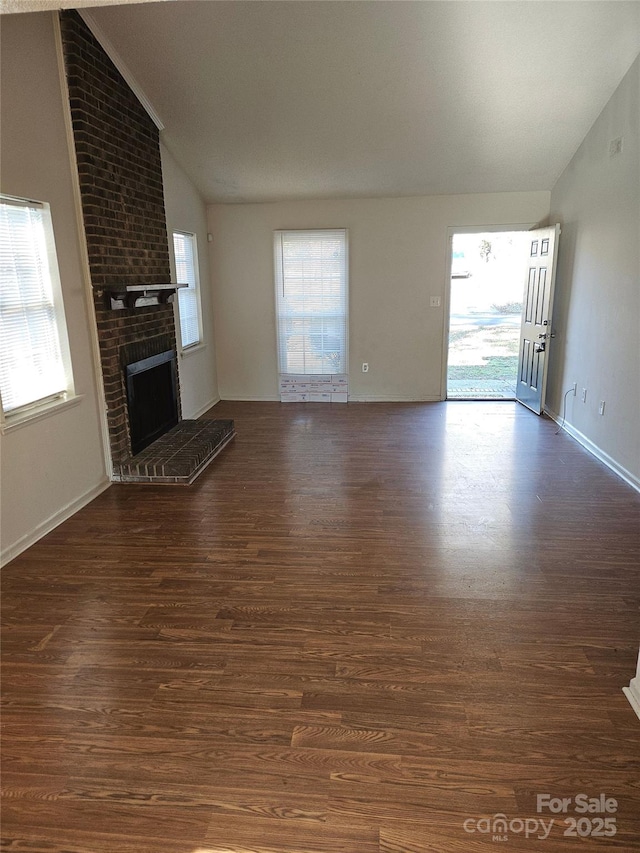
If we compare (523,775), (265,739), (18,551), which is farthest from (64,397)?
(523,775)

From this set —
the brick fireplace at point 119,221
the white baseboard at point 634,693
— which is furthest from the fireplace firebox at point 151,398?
the white baseboard at point 634,693

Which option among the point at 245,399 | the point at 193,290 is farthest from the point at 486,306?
the point at 193,290

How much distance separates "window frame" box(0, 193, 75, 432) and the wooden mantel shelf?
44 centimetres

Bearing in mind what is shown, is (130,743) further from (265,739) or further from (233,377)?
(233,377)

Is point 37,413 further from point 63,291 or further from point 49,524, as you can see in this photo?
point 63,291

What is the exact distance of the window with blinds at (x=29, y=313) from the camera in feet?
10.5

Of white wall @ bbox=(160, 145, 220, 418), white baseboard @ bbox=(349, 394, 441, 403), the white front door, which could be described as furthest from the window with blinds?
the white front door

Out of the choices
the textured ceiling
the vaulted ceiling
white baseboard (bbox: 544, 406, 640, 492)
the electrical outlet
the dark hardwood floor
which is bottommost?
the dark hardwood floor

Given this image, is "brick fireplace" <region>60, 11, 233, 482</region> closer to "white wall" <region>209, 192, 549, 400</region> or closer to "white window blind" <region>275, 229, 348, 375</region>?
"white wall" <region>209, 192, 549, 400</region>

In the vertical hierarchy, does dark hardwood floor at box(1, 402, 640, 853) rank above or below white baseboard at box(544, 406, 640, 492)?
below

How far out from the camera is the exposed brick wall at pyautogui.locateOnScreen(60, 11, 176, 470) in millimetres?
3682

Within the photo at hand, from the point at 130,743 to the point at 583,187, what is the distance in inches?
223

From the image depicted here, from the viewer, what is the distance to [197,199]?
626 cm

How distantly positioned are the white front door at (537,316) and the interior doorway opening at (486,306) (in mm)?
1943
